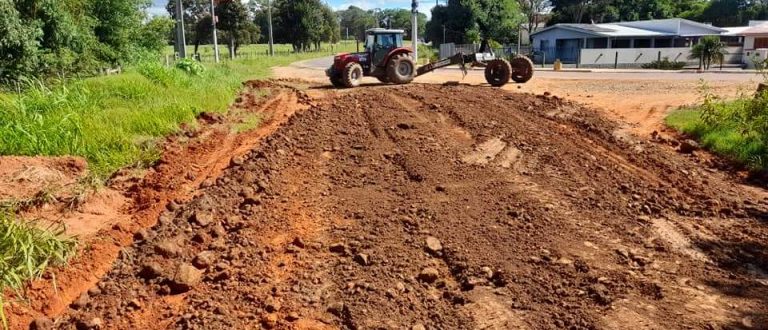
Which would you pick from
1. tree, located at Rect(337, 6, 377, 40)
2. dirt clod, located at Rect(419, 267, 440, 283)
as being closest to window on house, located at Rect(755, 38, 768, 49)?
dirt clod, located at Rect(419, 267, 440, 283)

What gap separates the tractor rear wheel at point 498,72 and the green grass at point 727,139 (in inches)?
290

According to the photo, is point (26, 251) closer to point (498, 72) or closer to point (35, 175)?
point (35, 175)

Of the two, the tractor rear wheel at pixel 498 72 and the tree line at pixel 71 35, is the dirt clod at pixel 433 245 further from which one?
the tractor rear wheel at pixel 498 72

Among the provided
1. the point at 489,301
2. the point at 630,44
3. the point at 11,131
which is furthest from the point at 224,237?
the point at 630,44

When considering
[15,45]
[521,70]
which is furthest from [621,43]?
[15,45]

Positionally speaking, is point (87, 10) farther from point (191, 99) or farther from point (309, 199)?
point (309, 199)

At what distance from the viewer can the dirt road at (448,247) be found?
4117 millimetres

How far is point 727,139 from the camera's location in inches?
388

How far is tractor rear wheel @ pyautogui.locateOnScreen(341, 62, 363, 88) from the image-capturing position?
61.8 feet

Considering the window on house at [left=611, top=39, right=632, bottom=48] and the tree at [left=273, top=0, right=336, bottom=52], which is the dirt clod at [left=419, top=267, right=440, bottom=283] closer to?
the window on house at [left=611, top=39, right=632, bottom=48]

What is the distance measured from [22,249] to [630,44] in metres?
44.2

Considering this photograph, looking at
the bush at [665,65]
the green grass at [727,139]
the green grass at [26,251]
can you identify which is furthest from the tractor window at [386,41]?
the bush at [665,65]

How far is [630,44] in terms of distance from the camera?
139ft

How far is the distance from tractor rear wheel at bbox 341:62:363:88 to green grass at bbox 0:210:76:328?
14.3 m
